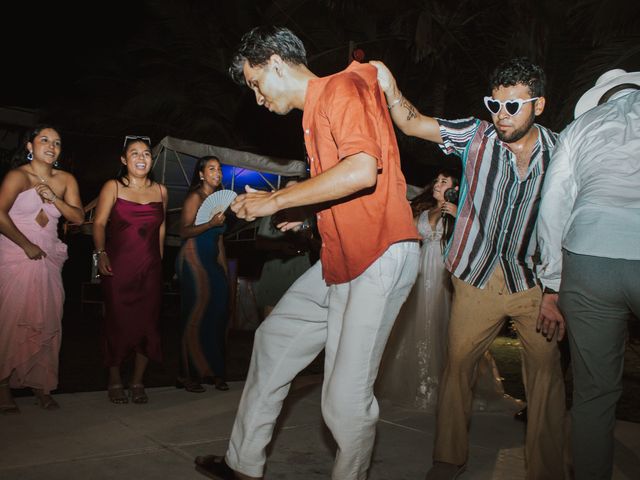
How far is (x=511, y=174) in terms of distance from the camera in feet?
10.9

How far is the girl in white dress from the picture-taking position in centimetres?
520

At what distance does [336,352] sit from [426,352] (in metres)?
2.69

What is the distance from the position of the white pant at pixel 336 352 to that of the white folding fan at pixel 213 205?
2472 millimetres

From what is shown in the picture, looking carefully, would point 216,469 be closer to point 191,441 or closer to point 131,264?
point 191,441

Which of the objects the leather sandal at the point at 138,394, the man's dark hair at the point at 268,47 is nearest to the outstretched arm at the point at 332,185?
the man's dark hair at the point at 268,47

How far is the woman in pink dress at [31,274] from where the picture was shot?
4461mm

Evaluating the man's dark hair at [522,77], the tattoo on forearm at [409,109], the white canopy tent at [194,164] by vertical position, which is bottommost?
the tattoo on forearm at [409,109]

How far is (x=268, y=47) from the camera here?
2711mm

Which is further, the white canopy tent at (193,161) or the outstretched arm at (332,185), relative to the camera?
the white canopy tent at (193,161)

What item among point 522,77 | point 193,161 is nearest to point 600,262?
point 522,77

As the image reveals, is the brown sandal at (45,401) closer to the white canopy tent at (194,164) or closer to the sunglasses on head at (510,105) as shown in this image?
the sunglasses on head at (510,105)

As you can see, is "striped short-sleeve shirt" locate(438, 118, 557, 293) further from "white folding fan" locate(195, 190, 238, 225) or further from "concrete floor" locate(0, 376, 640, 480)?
"white folding fan" locate(195, 190, 238, 225)

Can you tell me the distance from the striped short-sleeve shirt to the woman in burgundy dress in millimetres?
2610

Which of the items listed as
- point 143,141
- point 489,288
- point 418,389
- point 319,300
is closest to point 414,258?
point 319,300
